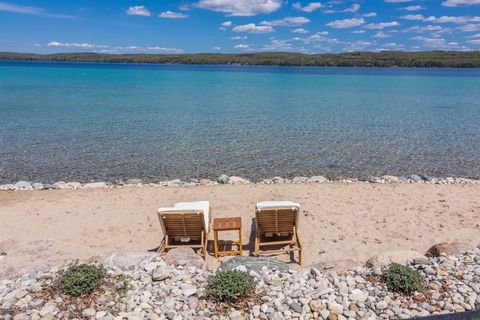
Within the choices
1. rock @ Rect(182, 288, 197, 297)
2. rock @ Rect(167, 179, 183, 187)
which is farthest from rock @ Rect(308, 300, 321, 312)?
rock @ Rect(167, 179, 183, 187)

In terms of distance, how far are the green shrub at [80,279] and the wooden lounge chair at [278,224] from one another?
3593mm

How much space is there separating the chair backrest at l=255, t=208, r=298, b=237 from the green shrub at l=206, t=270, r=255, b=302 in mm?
2745

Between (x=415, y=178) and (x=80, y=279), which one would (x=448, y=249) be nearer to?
(x=80, y=279)

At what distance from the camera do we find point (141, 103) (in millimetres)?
36750

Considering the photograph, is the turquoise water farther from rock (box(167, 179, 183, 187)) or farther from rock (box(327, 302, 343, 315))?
rock (box(327, 302, 343, 315))

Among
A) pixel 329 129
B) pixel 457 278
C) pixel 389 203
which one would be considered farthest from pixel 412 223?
pixel 329 129

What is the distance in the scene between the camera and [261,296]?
5.80 meters

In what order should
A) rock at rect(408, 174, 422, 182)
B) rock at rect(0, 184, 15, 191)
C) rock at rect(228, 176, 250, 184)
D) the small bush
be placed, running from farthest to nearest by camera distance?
rock at rect(408, 174, 422, 182) < rock at rect(228, 176, 250, 184) < rock at rect(0, 184, 15, 191) < the small bush

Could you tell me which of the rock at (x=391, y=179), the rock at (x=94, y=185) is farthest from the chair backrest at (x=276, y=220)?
the rock at (x=94, y=185)

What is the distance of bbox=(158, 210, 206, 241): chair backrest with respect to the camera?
335 inches

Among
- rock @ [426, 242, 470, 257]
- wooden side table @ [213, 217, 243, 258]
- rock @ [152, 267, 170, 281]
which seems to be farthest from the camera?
wooden side table @ [213, 217, 243, 258]

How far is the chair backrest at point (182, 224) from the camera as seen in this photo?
8.51 meters

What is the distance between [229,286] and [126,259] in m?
2.19

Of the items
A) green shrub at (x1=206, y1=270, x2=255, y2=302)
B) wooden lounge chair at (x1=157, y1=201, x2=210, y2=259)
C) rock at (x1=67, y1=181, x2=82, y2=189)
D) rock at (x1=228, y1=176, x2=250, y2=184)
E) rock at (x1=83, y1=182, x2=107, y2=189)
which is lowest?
rock at (x1=67, y1=181, x2=82, y2=189)
